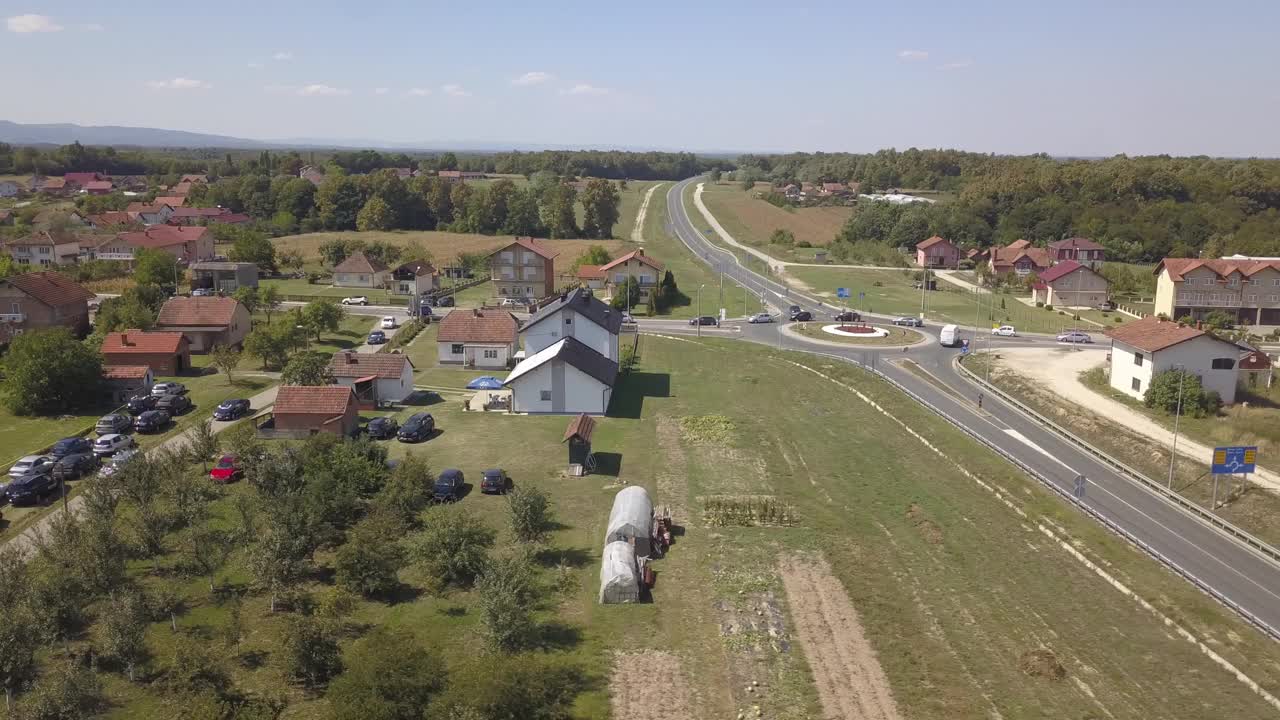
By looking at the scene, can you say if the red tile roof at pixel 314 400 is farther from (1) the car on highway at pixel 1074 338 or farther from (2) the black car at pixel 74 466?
(1) the car on highway at pixel 1074 338

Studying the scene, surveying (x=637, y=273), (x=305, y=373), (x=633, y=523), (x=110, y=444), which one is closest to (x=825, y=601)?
(x=633, y=523)

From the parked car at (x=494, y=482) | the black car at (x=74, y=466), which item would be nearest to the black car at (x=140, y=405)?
the black car at (x=74, y=466)

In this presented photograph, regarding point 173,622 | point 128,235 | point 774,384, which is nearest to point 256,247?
point 128,235

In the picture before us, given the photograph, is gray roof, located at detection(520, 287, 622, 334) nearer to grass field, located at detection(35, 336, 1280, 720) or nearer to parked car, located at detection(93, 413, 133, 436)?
grass field, located at detection(35, 336, 1280, 720)

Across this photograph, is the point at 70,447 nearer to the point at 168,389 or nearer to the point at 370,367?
the point at 168,389

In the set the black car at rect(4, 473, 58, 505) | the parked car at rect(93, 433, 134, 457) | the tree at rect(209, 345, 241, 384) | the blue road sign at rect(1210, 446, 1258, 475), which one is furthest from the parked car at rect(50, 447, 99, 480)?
the blue road sign at rect(1210, 446, 1258, 475)

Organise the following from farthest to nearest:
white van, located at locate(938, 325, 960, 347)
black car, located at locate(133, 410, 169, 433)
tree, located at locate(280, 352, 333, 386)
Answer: white van, located at locate(938, 325, 960, 347) < tree, located at locate(280, 352, 333, 386) < black car, located at locate(133, 410, 169, 433)

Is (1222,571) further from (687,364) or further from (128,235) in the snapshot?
(128,235)
